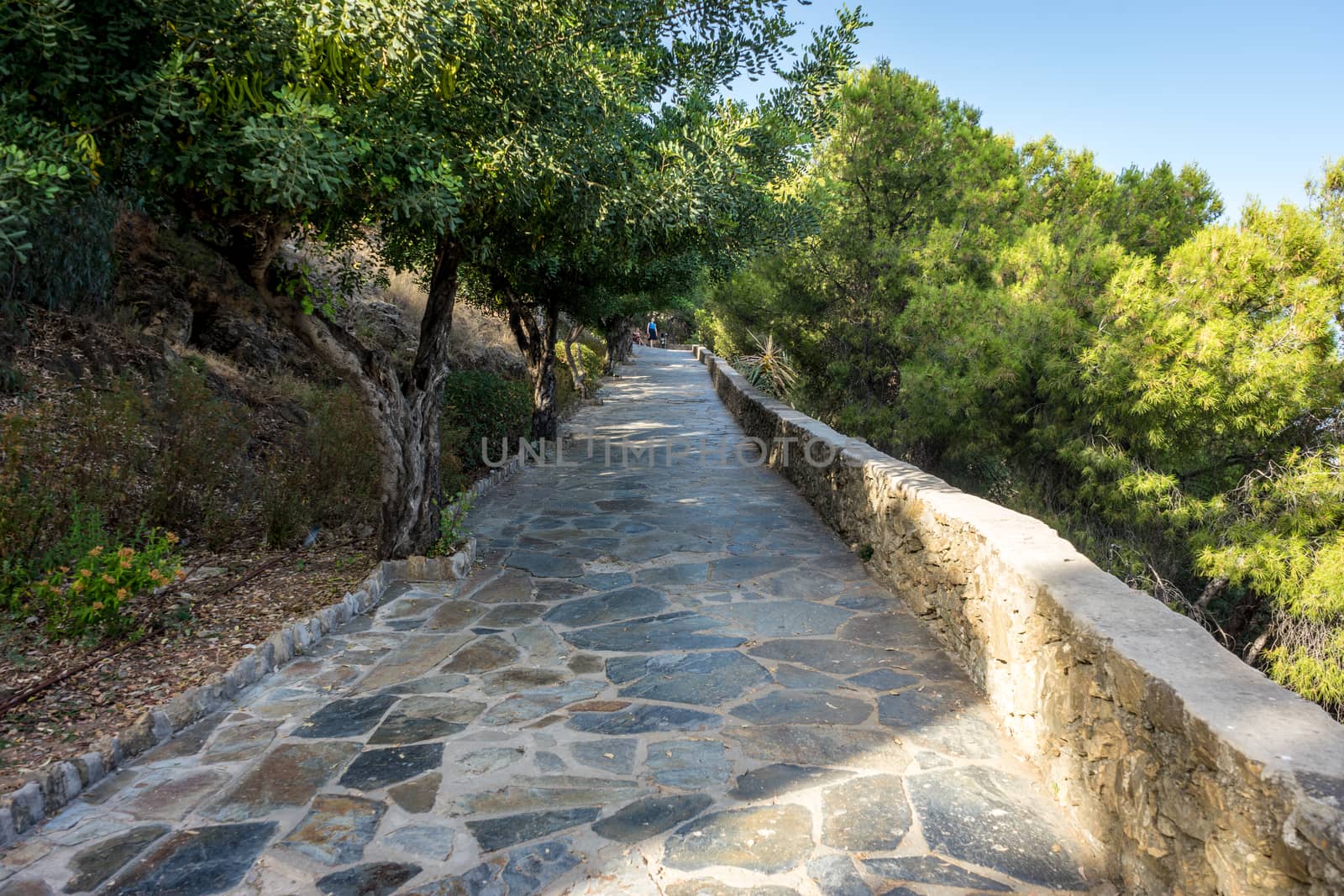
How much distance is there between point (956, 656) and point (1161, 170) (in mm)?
17143

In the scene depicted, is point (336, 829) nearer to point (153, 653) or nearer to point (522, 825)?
point (522, 825)

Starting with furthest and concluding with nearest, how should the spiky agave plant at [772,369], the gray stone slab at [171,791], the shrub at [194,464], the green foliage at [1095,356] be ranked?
the spiky agave plant at [772,369], the green foliage at [1095,356], the shrub at [194,464], the gray stone slab at [171,791]

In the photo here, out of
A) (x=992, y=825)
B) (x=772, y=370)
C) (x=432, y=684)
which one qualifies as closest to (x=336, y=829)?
(x=432, y=684)

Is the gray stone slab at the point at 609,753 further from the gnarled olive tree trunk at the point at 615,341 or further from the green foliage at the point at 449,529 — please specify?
the gnarled olive tree trunk at the point at 615,341

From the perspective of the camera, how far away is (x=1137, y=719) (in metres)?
2.75

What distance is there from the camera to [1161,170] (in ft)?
57.2

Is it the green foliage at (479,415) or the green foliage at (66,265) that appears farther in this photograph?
the green foliage at (479,415)

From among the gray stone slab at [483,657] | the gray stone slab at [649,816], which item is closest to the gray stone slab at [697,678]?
the gray stone slab at [483,657]

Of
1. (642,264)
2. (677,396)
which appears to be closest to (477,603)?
(642,264)

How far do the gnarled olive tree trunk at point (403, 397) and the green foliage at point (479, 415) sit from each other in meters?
2.57

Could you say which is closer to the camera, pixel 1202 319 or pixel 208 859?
pixel 208 859

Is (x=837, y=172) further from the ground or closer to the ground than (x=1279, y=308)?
further from the ground

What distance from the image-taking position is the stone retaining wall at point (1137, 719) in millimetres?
2084

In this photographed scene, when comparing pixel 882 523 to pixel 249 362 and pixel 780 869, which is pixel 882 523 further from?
pixel 249 362
